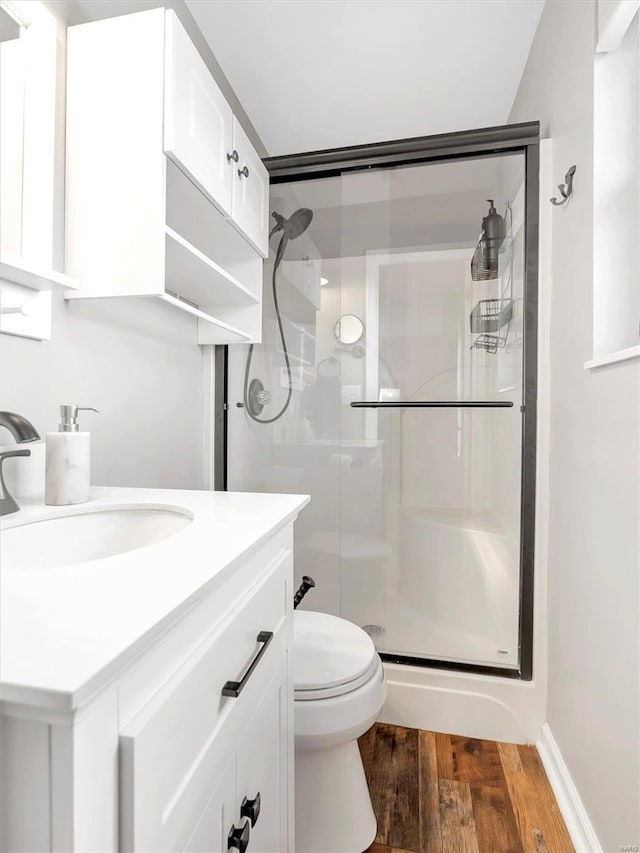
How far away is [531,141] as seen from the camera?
5.09ft

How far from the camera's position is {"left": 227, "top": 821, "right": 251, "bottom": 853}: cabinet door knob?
59 centimetres

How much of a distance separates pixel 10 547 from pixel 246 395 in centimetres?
128

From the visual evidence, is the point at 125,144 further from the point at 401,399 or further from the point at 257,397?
the point at 401,399

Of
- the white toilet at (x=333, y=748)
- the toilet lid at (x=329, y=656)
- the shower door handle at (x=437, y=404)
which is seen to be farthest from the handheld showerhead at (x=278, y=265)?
the white toilet at (x=333, y=748)

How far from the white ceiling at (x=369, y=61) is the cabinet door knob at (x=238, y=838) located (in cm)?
211

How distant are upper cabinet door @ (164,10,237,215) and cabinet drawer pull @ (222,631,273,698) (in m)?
1.03

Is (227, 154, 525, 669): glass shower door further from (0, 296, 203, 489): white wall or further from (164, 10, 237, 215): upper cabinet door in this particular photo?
(164, 10, 237, 215): upper cabinet door

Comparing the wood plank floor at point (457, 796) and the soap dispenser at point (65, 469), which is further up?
the soap dispenser at point (65, 469)

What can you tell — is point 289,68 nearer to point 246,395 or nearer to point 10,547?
point 246,395

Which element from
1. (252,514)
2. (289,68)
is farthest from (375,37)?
(252,514)

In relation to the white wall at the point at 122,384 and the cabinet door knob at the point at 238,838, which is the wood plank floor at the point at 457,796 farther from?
the white wall at the point at 122,384

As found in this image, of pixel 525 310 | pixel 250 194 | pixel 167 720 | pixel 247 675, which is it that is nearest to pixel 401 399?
pixel 525 310

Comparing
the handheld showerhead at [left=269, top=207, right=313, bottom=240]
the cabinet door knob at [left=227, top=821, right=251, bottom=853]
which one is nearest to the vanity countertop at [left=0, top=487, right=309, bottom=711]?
the cabinet door knob at [left=227, top=821, right=251, bottom=853]

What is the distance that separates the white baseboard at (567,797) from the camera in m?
1.08
